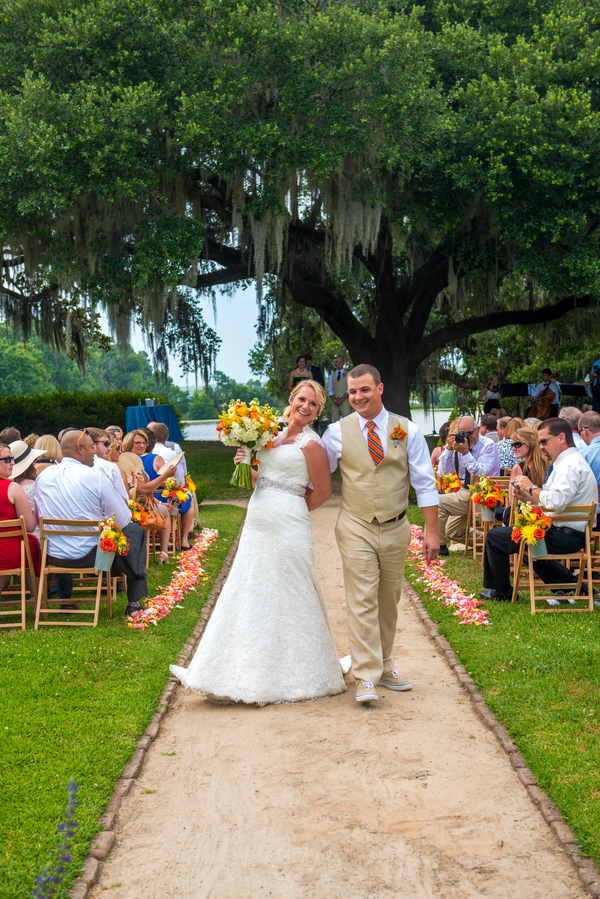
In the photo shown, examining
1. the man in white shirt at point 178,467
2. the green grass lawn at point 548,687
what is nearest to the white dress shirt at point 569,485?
the green grass lawn at point 548,687

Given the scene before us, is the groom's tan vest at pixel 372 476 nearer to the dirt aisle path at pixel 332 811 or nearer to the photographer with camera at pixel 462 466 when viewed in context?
the dirt aisle path at pixel 332 811

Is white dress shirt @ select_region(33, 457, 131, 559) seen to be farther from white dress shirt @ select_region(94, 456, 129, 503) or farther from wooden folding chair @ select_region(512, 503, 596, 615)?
wooden folding chair @ select_region(512, 503, 596, 615)

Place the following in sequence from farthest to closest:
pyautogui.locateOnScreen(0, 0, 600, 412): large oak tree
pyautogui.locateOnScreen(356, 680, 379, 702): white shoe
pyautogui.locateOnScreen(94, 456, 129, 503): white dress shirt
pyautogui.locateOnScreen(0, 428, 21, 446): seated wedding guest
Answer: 1. pyautogui.locateOnScreen(0, 0, 600, 412): large oak tree
2. pyautogui.locateOnScreen(0, 428, 21, 446): seated wedding guest
3. pyautogui.locateOnScreen(94, 456, 129, 503): white dress shirt
4. pyautogui.locateOnScreen(356, 680, 379, 702): white shoe

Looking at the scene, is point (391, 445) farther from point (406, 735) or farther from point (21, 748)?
point (21, 748)

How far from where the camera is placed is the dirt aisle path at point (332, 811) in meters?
2.69

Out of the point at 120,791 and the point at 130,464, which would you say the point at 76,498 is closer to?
the point at 130,464

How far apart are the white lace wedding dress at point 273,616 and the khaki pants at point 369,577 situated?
24 centimetres

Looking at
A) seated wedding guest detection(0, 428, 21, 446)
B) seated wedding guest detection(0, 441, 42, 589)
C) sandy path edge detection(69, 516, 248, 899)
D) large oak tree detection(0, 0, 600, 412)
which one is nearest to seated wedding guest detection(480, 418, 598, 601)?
sandy path edge detection(69, 516, 248, 899)

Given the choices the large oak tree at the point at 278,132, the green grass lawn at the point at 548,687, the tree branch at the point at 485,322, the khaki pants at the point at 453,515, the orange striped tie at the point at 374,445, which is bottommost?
the green grass lawn at the point at 548,687

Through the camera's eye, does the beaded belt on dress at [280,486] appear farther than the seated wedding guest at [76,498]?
No

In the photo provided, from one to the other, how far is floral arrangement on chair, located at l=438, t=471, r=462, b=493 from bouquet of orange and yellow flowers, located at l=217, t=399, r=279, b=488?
4167 millimetres

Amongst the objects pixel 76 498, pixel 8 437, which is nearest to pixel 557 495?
pixel 76 498

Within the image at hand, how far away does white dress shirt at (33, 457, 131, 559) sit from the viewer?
19.6 ft

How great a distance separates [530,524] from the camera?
19.1ft
